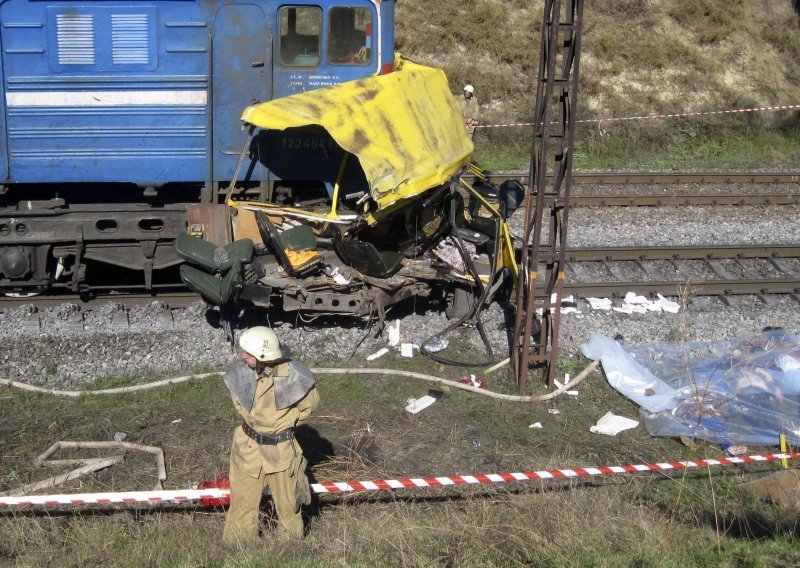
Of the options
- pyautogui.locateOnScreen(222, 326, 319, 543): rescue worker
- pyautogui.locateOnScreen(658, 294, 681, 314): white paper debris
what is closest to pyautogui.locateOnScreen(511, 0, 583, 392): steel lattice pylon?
pyautogui.locateOnScreen(658, 294, 681, 314): white paper debris

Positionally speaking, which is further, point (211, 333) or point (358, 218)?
point (211, 333)

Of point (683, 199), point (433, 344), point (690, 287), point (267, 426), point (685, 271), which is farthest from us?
point (683, 199)

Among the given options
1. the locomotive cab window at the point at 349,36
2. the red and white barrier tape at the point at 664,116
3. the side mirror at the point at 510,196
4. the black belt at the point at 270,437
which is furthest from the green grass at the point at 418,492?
the red and white barrier tape at the point at 664,116

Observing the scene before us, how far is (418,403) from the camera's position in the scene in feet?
25.3

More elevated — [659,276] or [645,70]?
[645,70]

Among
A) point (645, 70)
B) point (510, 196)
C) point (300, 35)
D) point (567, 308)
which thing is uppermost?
point (300, 35)

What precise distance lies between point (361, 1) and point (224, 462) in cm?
487

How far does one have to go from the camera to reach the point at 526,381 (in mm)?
8148

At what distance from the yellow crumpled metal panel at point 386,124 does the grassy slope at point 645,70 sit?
20.5 feet

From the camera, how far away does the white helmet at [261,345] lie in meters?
5.09

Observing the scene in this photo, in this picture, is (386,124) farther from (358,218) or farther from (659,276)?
(659,276)

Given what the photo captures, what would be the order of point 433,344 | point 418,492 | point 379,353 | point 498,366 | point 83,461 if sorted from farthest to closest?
point 433,344 < point 379,353 < point 498,366 < point 83,461 < point 418,492

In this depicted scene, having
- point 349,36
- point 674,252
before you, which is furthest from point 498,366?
point 349,36

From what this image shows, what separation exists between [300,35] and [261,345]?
193 inches
